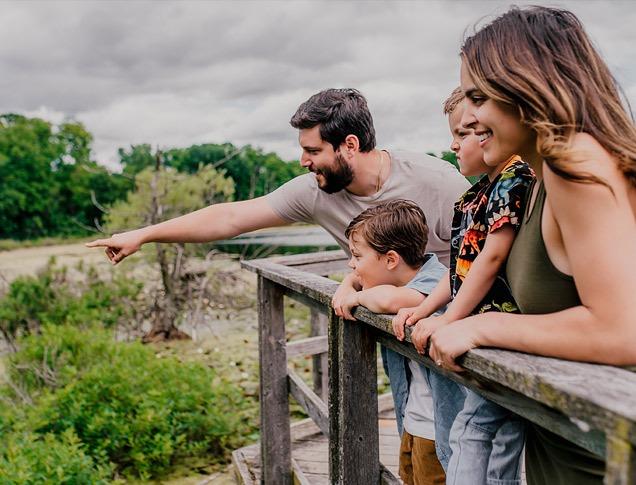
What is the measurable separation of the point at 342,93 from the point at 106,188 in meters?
53.7

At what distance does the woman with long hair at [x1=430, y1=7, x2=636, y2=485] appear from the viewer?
1.00 meters

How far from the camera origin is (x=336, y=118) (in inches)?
112

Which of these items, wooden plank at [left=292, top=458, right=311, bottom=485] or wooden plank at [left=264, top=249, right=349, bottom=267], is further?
wooden plank at [left=264, top=249, right=349, bottom=267]

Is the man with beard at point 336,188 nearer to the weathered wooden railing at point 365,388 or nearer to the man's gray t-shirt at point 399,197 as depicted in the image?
the man's gray t-shirt at point 399,197

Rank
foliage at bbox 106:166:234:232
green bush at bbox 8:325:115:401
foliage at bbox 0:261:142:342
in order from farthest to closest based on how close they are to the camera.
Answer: foliage at bbox 106:166:234:232 < foliage at bbox 0:261:142:342 < green bush at bbox 8:325:115:401

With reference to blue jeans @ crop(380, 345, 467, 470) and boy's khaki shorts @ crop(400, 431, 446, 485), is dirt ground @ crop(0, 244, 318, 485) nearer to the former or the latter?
boy's khaki shorts @ crop(400, 431, 446, 485)

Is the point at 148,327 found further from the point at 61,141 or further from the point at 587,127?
the point at 61,141

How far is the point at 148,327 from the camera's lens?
31.1ft

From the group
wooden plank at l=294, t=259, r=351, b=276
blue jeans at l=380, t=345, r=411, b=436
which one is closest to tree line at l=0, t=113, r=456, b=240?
wooden plank at l=294, t=259, r=351, b=276

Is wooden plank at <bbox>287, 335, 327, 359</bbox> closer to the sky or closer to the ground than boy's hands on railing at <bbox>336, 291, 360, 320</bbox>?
closer to the ground

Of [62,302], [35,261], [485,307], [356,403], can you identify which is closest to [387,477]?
[356,403]

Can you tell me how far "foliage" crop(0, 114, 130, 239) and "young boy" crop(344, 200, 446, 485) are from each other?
48.2 m

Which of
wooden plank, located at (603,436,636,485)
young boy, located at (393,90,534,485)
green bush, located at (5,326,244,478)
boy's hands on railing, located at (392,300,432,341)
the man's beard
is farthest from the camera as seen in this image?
green bush, located at (5,326,244,478)

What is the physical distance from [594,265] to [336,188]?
186 cm
